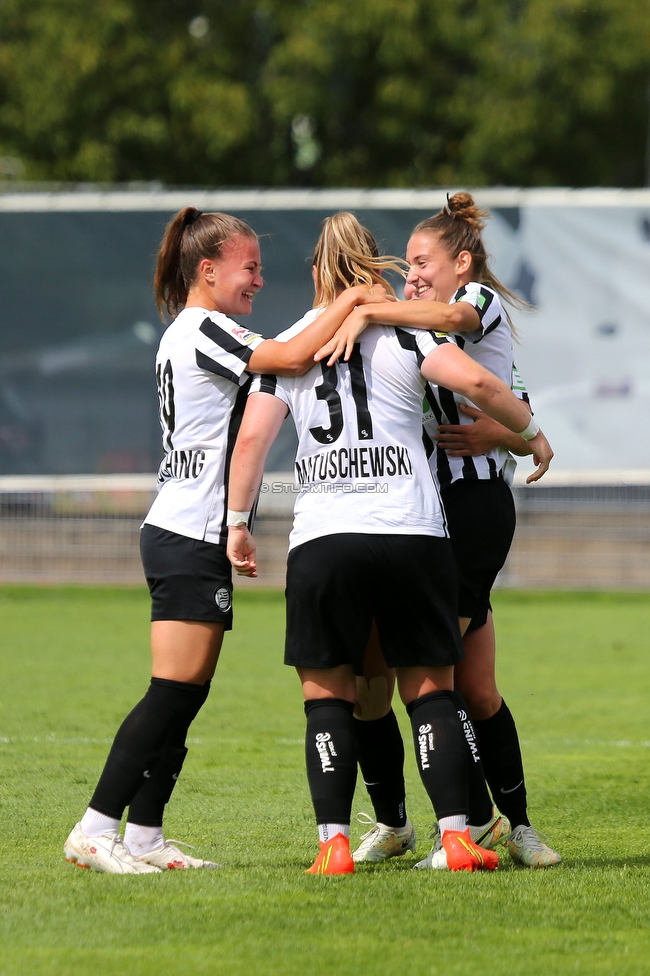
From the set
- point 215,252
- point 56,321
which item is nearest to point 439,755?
point 215,252

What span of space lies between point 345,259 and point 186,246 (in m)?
0.54

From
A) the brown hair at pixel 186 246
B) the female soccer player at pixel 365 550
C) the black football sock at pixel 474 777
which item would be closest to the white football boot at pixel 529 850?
the black football sock at pixel 474 777

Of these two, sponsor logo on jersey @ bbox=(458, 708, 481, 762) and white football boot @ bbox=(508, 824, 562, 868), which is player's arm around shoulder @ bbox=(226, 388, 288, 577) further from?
white football boot @ bbox=(508, 824, 562, 868)

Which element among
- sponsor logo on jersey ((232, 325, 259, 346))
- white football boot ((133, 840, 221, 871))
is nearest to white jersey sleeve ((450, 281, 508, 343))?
sponsor logo on jersey ((232, 325, 259, 346))

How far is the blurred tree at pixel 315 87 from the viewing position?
22656 millimetres

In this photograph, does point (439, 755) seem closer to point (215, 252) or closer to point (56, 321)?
point (215, 252)

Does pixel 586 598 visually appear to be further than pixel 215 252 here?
Yes

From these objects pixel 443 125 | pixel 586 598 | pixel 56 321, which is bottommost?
pixel 586 598

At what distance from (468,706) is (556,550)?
32.9ft

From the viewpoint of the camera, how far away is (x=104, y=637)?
35.6 feet

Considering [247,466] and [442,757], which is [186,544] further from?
[442,757]

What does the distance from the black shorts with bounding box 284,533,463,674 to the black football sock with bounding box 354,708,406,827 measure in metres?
0.55

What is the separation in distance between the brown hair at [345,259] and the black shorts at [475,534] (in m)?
0.68

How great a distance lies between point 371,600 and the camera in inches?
145
